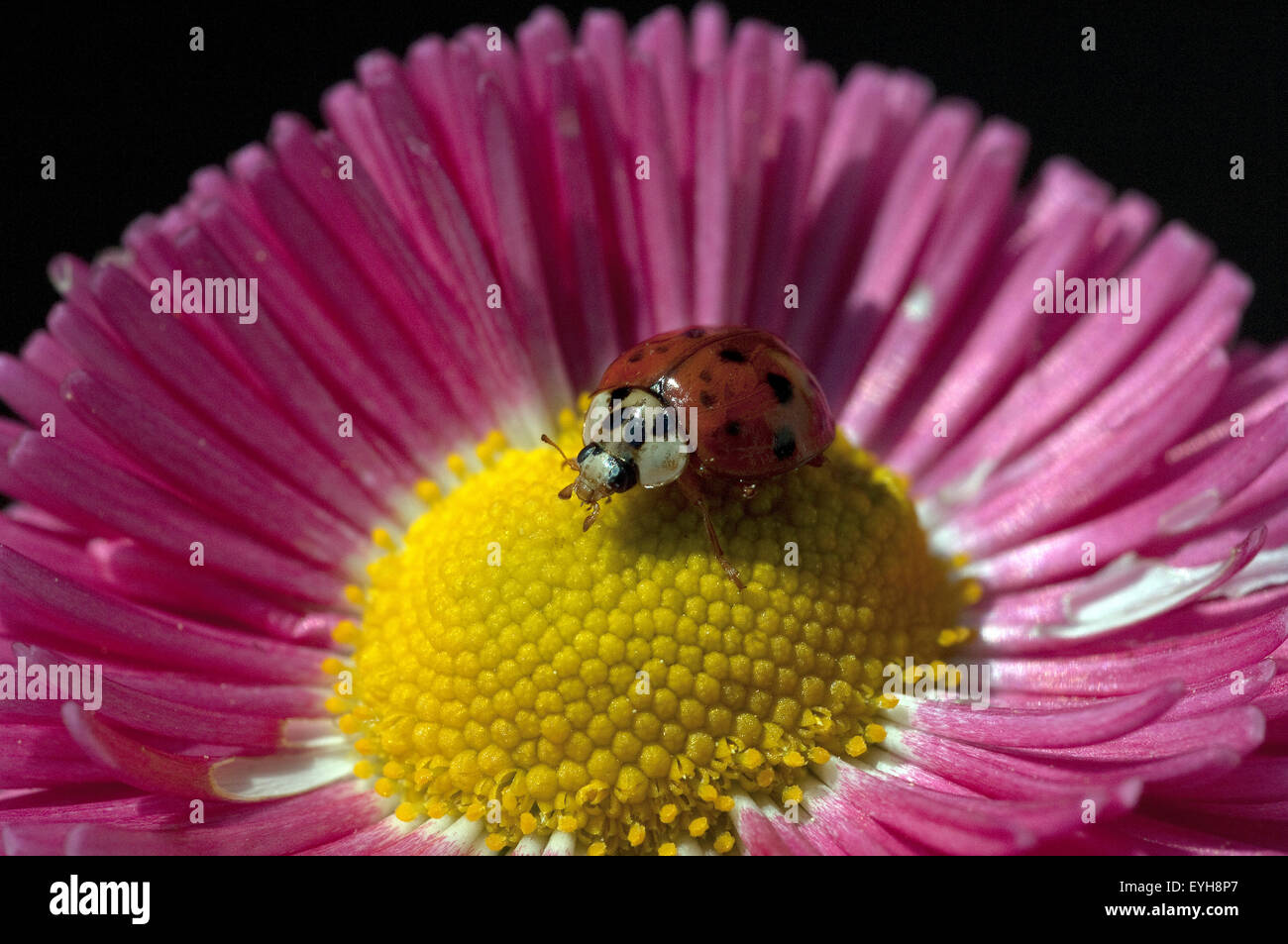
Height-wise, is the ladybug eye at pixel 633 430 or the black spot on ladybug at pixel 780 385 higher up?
the black spot on ladybug at pixel 780 385

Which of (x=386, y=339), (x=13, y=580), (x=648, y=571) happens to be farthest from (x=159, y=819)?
(x=386, y=339)

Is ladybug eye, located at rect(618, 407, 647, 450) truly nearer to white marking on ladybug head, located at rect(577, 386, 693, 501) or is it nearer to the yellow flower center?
white marking on ladybug head, located at rect(577, 386, 693, 501)

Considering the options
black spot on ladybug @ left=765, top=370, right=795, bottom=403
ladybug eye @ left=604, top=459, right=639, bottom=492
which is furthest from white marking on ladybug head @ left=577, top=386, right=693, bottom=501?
black spot on ladybug @ left=765, top=370, right=795, bottom=403

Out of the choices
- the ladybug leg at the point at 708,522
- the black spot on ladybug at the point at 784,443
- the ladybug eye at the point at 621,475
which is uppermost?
the black spot on ladybug at the point at 784,443

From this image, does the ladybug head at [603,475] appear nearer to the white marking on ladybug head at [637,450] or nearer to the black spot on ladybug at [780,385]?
the white marking on ladybug head at [637,450]

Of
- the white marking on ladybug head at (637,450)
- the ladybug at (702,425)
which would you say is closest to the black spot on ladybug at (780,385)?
the ladybug at (702,425)

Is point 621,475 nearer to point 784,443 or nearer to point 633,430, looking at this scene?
point 633,430

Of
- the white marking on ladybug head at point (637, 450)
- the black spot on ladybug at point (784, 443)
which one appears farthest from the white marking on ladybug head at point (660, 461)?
the black spot on ladybug at point (784, 443)

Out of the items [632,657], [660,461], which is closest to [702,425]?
[660,461]
